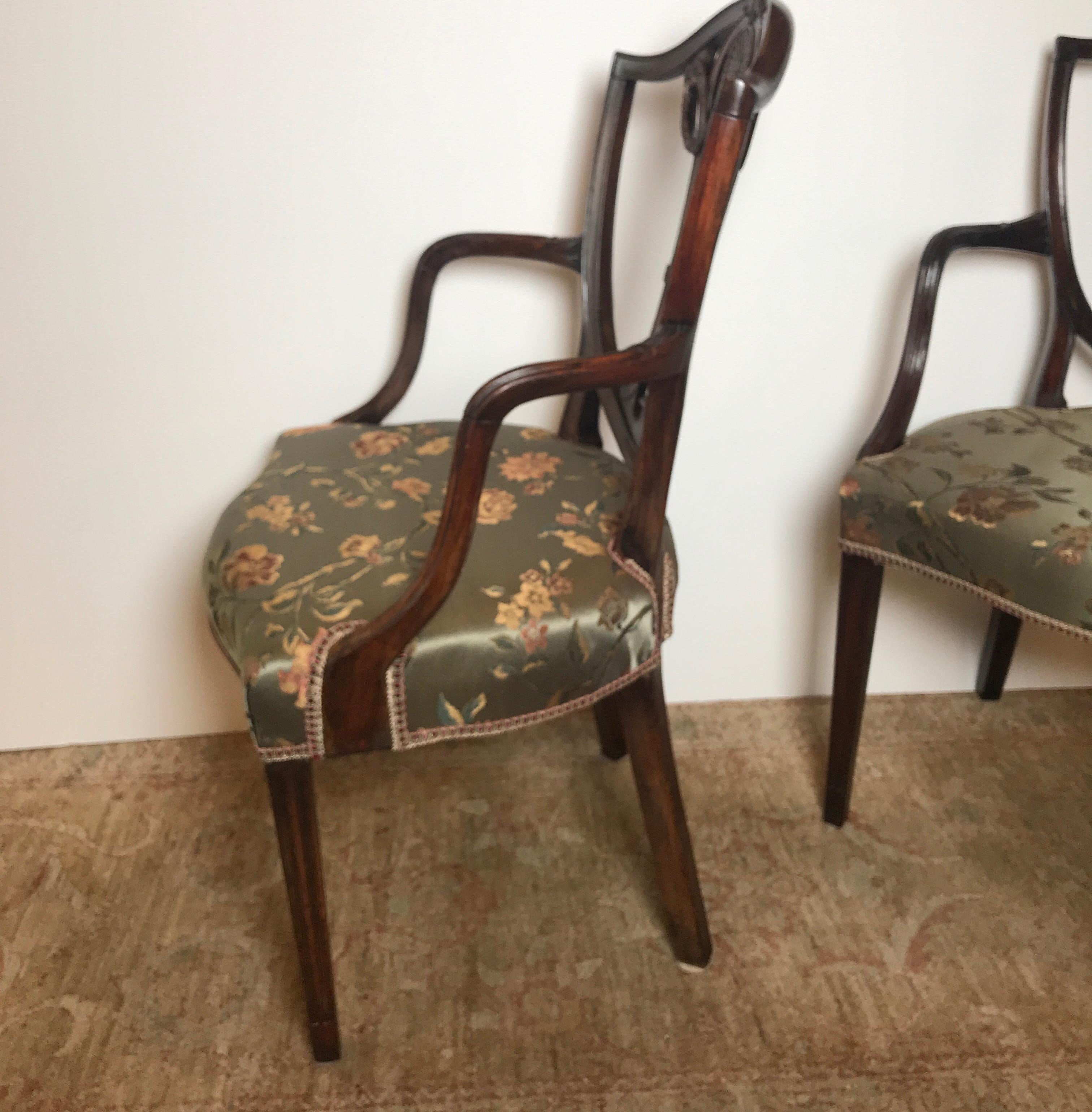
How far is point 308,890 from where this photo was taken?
3.32ft

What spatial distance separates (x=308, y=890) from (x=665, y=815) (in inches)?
16.3

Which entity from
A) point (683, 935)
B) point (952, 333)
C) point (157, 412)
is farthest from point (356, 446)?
point (952, 333)

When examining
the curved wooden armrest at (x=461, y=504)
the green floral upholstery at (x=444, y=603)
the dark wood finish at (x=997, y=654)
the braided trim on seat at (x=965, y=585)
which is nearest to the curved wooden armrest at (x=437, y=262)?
the green floral upholstery at (x=444, y=603)

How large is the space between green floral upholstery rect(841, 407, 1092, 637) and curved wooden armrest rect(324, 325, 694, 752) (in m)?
0.43

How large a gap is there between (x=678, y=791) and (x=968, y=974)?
47 cm

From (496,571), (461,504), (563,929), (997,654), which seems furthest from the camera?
(997,654)

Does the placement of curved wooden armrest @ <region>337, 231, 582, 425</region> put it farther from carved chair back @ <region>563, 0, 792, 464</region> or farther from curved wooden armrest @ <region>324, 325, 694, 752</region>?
curved wooden armrest @ <region>324, 325, 694, 752</region>

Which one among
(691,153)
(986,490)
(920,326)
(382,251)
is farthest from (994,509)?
(382,251)

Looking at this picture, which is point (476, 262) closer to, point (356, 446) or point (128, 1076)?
point (356, 446)

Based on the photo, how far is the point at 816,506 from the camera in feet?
5.18

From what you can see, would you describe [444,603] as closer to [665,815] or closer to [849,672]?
[665,815]

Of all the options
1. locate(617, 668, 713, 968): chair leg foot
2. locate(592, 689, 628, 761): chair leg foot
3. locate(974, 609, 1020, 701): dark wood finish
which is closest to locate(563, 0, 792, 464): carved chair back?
locate(617, 668, 713, 968): chair leg foot

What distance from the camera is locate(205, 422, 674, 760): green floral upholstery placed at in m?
0.92

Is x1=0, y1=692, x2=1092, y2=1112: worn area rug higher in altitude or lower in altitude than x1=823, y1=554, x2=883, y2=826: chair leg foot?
lower
